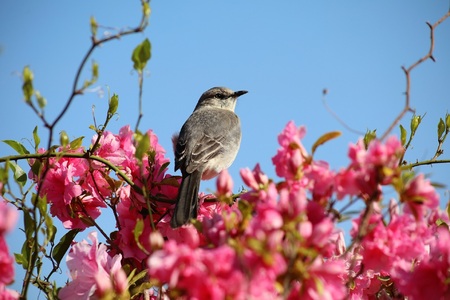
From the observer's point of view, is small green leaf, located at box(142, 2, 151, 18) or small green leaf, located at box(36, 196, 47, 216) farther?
small green leaf, located at box(36, 196, 47, 216)

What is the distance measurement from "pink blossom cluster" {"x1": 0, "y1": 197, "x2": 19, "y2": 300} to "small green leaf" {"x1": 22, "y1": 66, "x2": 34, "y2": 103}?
0.34 metres

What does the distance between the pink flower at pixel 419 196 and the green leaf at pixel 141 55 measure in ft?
2.56

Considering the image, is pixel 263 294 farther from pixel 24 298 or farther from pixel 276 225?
pixel 24 298

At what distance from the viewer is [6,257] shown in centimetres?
133

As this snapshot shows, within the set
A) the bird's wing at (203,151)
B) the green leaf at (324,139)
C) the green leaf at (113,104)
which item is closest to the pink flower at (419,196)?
the green leaf at (324,139)

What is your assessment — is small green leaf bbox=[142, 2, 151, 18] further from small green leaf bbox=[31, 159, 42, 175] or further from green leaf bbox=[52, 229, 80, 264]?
green leaf bbox=[52, 229, 80, 264]

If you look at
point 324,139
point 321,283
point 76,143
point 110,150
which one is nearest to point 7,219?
point 321,283

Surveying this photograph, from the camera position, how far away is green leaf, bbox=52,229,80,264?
7.37ft

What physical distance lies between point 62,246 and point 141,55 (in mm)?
998

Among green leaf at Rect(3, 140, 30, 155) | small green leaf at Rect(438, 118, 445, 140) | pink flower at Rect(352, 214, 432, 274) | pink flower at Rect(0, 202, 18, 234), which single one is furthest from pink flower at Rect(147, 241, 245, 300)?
small green leaf at Rect(438, 118, 445, 140)

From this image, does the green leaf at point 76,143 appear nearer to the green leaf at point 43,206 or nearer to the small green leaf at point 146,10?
the green leaf at point 43,206

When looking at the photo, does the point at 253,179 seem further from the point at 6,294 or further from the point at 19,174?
the point at 19,174

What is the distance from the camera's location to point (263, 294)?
43.7 inches

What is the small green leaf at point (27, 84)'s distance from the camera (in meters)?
1.52
